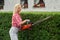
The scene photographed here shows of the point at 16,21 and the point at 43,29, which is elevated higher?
the point at 16,21

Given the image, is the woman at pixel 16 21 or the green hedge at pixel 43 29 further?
the green hedge at pixel 43 29

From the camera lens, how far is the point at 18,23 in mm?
10797

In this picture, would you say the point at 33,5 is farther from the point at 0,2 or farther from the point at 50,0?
the point at 0,2

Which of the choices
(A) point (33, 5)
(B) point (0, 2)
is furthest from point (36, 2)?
(B) point (0, 2)

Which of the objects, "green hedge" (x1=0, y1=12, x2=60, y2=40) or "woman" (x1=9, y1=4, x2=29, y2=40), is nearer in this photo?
→ "woman" (x1=9, y1=4, x2=29, y2=40)

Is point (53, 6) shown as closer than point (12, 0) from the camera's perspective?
Yes

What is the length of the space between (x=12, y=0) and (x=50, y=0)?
3.04 metres

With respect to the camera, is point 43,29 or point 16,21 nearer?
point 16,21

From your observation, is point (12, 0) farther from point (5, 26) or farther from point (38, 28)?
point (38, 28)

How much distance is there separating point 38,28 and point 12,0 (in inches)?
347

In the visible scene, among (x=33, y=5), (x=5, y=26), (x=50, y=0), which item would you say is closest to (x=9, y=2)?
(x=33, y=5)

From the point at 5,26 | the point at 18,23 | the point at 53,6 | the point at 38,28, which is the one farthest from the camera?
the point at 53,6

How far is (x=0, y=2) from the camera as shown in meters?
21.3

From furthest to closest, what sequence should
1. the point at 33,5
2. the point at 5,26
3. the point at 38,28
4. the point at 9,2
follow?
the point at 9,2
the point at 33,5
the point at 5,26
the point at 38,28
